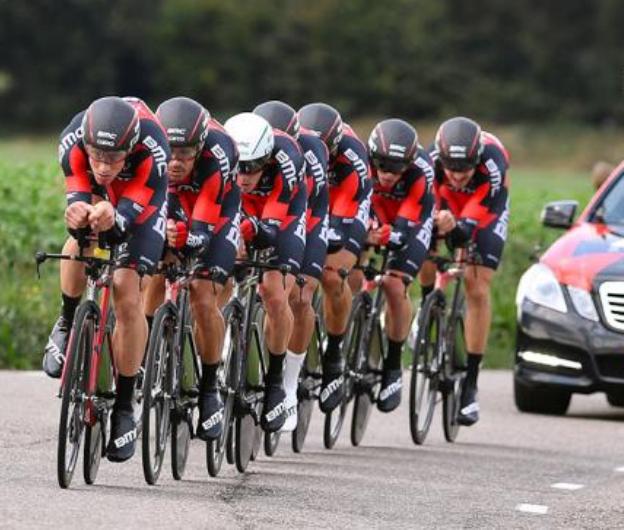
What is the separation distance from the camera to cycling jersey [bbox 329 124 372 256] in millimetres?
14617

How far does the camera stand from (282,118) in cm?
1381

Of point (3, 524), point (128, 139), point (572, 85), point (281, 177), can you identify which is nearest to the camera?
point (3, 524)

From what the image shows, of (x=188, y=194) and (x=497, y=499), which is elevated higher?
(x=188, y=194)

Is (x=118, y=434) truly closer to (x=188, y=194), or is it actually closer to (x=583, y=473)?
(x=188, y=194)

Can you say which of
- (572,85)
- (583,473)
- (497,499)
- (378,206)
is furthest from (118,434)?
(572,85)

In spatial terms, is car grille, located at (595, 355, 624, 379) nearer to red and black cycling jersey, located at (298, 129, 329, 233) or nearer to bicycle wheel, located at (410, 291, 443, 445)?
bicycle wheel, located at (410, 291, 443, 445)

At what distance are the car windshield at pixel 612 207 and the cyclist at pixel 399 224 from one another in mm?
2448

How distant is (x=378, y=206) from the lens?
15.6m

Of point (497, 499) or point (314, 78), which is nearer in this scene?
point (497, 499)

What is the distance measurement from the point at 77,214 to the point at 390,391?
4.55 meters

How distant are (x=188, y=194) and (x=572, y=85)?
90.8m

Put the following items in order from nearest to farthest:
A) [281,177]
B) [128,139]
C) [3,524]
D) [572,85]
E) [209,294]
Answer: [3,524]
[128,139]
[209,294]
[281,177]
[572,85]

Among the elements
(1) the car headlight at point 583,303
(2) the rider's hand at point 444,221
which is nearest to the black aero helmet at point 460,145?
(2) the rider's hand at point 444,221

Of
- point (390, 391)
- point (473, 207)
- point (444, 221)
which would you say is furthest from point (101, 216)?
point (473, 207)
